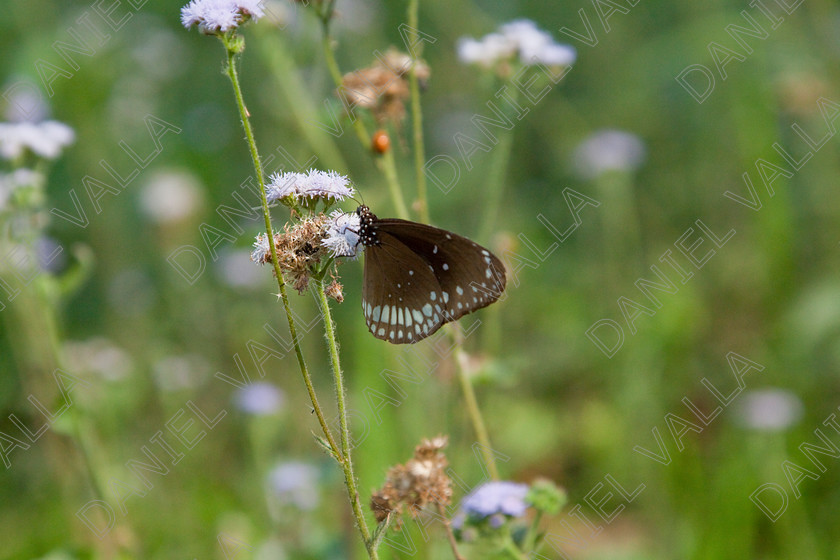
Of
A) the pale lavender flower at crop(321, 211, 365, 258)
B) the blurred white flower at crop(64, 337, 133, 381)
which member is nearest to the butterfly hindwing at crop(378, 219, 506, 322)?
the pale lavender flower at crop(321, 211, 365, 258)

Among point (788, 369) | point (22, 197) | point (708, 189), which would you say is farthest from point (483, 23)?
point (22, 197)

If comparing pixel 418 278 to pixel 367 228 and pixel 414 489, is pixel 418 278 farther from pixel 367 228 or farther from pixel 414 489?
pixel 414 489

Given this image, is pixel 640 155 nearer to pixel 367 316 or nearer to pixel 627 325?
pixel 627 325

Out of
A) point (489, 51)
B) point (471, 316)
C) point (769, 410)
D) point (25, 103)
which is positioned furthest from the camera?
point (25, 103)

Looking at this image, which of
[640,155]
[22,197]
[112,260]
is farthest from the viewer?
[112,260]

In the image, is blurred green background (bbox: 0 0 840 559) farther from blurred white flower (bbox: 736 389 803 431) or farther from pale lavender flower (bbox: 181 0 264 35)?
pale lavender flower (bbox: 181 0 264 35)

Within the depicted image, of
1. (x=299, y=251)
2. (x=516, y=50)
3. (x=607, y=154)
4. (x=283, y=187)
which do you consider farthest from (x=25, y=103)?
(x=607, y=154)
